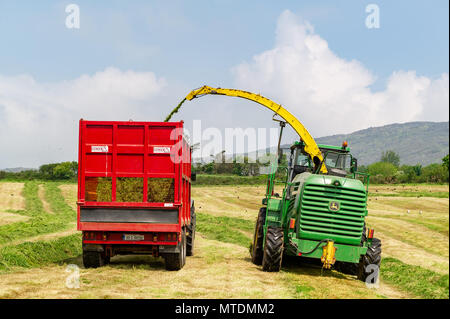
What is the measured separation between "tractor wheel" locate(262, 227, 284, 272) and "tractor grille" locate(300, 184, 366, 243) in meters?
0.57

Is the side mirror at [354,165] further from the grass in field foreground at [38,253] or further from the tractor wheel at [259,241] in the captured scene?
the grass in field foreground at [38,253]

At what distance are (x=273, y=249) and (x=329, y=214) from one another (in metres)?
1.49

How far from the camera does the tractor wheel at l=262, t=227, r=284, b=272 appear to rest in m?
12.0

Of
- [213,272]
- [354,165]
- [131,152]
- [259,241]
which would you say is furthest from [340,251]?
[131,152]

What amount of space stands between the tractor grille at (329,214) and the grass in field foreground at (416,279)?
173 cm

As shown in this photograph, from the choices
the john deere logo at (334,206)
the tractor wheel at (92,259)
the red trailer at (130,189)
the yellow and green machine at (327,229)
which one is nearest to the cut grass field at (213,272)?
the tractor wheel at (92,259)

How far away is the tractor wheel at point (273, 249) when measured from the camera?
12031 millimetres

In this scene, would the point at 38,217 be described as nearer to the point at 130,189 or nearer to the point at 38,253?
the point at 38,253

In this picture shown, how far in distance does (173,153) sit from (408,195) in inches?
1541

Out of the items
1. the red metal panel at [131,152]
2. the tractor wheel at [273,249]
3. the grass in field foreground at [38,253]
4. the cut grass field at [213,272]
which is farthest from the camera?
the grass in field foreground at [38,253]

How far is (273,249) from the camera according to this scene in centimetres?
1202

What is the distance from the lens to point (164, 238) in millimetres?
12508
